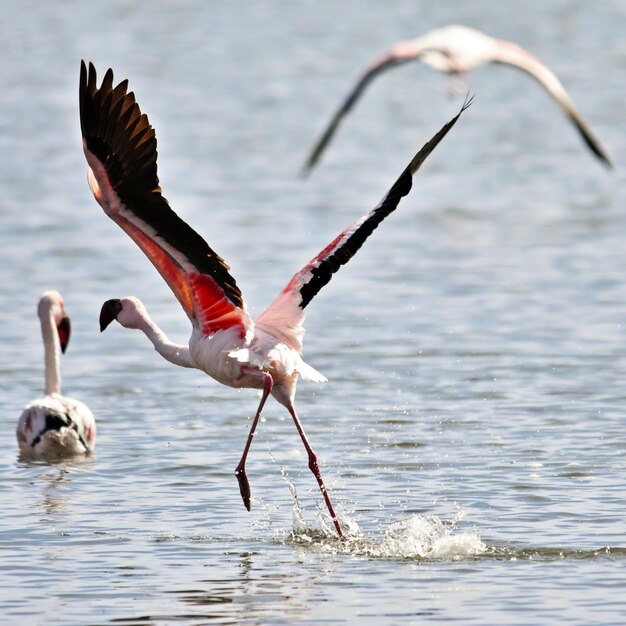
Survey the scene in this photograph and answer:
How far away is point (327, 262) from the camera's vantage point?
1021 cm

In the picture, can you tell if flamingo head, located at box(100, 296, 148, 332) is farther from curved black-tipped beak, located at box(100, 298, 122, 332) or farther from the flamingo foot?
the flamingo foot

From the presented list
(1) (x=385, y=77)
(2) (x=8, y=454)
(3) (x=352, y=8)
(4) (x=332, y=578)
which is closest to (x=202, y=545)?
(4) (x=332, y=578)

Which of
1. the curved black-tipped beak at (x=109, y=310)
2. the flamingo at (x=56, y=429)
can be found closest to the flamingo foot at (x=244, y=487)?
the curved black-tipped beak at (x=109, y=310)

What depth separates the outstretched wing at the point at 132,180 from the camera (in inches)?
374

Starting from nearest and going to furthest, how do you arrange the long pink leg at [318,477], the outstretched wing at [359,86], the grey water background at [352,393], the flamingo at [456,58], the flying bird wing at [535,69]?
the grey water background at [352,393], the long pink leg at [318,477], the flying bird wing at [535,69], the flamingo at [456,58], the outstretched wing at [359,86]

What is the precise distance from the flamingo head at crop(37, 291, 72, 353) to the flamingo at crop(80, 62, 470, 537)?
268 centimetres

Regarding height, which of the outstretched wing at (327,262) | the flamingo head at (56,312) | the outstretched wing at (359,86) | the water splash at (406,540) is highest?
the outstretched wing at (359,86)

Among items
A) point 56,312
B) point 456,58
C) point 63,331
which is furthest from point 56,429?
point 456,58

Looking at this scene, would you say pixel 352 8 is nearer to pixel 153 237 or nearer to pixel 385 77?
pixel 385 77

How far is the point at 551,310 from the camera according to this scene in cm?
1697

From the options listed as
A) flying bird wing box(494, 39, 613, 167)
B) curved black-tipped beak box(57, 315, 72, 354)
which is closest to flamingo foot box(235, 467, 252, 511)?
curved black-tipped beak box(57, 315, 72, 354)

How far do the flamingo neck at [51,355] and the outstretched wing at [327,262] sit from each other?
106 inches

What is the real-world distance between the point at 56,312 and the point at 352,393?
2275 millimetres

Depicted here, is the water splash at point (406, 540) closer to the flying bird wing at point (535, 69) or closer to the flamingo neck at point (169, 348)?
the flamingo neck at point (169, 348)
